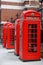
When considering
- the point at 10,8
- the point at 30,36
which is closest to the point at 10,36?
the point at 30,36

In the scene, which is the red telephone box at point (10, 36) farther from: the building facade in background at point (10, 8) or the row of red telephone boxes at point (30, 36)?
the building facade in background at point (10, 8)

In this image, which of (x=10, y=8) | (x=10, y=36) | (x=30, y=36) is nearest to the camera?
(x=30, y=36)

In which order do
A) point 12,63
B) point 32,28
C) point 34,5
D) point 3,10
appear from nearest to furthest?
point 12,63 → point 32,28 → point 34,5 → point 3,10

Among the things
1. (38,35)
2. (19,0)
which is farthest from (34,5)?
(38,35)

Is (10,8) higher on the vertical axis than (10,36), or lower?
higher

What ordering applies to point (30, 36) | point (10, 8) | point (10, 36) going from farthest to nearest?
point (10, 8) → point (10, 36) → point (30, 36)

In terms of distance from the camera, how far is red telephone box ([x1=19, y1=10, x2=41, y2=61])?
376 inches

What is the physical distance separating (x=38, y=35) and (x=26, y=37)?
1.88ft

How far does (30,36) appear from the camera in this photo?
9680 mm

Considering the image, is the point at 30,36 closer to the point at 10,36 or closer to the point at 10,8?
the point at 10,36

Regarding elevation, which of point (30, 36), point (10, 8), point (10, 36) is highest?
point (10, 8)

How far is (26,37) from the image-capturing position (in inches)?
376

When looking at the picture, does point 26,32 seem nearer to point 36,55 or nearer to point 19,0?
point 36,55

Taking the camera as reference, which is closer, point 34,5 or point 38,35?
point 38,35
